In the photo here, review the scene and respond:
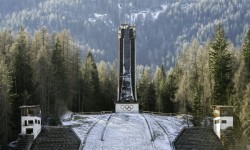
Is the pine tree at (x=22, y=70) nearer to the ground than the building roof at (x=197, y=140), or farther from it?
farther from it

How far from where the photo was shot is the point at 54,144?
47906 mm

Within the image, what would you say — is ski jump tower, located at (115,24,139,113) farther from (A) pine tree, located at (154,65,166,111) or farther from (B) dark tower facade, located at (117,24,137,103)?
(A) pine tree, located at (154,65,166,111)

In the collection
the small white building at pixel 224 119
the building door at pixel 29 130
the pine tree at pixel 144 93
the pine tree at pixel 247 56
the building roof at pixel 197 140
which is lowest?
the building roof at pixel 197 140

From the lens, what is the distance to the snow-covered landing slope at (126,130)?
47.1 metres

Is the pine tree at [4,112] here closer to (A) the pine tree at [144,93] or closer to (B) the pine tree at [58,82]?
(B) the pine tree at [58,82]

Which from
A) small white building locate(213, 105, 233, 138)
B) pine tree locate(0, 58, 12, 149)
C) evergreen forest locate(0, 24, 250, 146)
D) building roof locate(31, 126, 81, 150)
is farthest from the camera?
evergreen forest locate(0, 24, 250, 146)

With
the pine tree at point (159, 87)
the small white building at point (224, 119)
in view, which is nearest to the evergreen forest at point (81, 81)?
the pine tree at point (159, 87)

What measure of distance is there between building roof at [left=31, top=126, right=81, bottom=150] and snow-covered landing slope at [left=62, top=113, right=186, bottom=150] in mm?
739

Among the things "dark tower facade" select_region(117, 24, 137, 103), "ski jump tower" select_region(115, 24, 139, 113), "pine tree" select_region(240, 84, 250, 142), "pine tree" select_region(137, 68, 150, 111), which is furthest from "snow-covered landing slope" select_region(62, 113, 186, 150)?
"pine tree" select_region(137, 68, 150, 111)

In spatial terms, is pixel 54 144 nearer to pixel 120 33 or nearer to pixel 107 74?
pixel 120 33

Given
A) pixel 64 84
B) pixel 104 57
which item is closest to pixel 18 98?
pixel 64 84

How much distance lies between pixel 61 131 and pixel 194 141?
1277 cm

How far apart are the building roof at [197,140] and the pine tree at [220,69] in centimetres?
811

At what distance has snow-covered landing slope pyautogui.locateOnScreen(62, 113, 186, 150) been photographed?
47.1 metres
